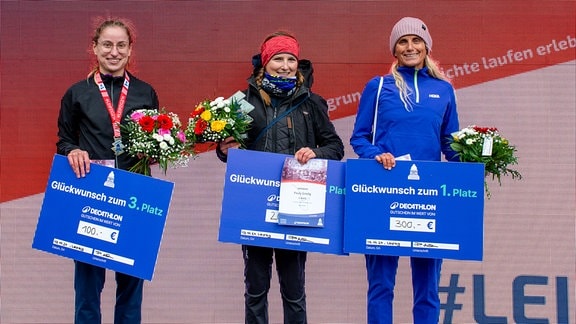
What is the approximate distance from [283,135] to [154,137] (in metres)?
0.64

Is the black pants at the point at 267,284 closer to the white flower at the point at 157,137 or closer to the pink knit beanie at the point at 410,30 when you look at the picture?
the white flower at the point at 157,137

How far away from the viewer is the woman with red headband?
13.2 ft

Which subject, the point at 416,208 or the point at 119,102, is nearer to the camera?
the point at 416,208

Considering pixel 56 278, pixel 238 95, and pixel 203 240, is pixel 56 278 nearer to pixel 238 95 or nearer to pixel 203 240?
pixel 203 240

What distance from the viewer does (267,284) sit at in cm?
405

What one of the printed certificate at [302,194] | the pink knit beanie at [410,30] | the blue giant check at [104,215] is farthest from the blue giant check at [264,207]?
the pink knit beanie at [410,30]

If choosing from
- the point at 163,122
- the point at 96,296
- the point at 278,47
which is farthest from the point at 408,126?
the point at 96,296

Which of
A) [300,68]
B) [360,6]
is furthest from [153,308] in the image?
[360,6]

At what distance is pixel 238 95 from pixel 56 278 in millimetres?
1941

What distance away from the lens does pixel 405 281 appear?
17.2ft

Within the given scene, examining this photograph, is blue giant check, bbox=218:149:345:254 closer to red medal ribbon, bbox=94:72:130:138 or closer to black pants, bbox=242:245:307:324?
black pants, bbox=242:245:307:324

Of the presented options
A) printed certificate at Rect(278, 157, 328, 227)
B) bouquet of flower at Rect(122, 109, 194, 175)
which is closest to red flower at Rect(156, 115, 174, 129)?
bouquet of flower at Rect(122, 109, 194, 175)

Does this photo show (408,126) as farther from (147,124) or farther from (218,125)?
(147,124)

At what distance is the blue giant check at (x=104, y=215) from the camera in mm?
3924
